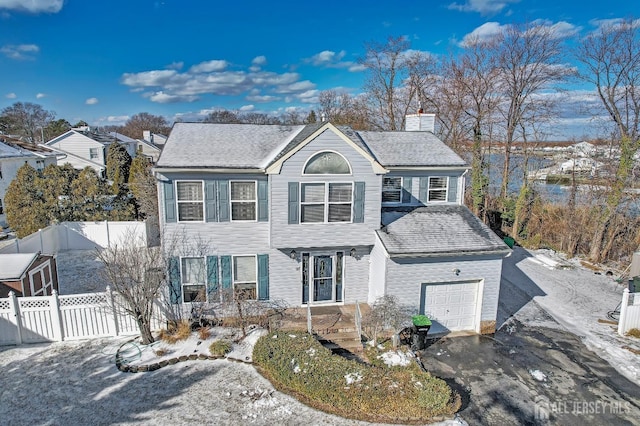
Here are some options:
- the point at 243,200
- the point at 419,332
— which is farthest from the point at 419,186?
the point at 243,200

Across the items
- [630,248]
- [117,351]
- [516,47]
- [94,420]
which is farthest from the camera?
[516,47]

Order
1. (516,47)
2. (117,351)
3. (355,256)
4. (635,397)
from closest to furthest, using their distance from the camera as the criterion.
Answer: (635,397), (117,351), (355,256), (516,47)

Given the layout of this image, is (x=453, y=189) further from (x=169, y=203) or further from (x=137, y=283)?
(x=137, y=283)

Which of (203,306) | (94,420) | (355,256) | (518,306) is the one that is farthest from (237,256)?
(518,306)

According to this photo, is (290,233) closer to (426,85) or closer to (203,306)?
(203,306)

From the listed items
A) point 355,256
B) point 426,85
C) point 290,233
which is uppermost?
point 426,85

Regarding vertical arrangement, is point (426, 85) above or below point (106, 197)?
above

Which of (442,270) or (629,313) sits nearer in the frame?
(442,270)
